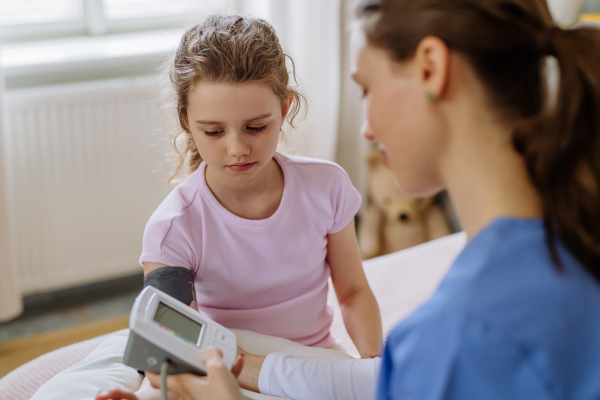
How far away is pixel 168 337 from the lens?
74cm

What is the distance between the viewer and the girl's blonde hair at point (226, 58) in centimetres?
96

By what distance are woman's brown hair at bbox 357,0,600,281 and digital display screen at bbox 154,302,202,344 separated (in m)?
0.44

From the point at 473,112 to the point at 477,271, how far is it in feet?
0.56

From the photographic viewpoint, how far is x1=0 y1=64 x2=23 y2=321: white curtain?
1.77m

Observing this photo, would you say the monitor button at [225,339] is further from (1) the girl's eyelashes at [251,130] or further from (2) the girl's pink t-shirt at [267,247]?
(1) the girl's eyelashes at [251,130]

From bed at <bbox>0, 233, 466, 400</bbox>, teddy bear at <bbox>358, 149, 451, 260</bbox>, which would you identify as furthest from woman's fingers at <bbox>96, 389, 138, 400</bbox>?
teddy bear at <bbox>358, 149, 451, 260</bbox>

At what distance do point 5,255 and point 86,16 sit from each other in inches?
37.8

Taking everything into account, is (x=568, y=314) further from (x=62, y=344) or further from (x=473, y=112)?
(x=62, y=344)

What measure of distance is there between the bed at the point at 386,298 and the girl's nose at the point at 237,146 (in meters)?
0.49

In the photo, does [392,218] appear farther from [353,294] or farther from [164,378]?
[164,378]

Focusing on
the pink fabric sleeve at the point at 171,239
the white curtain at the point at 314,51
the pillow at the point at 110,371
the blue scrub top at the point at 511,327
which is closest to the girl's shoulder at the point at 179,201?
the pink fabric sleeve at the point at 171,239

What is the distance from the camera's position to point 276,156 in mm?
1157

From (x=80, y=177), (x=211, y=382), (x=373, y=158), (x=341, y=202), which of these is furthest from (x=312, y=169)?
(x=373, y=158)

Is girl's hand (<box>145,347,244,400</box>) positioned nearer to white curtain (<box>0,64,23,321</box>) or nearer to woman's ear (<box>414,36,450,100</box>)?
woman's ear (<box>414,36,450,100</box>)
